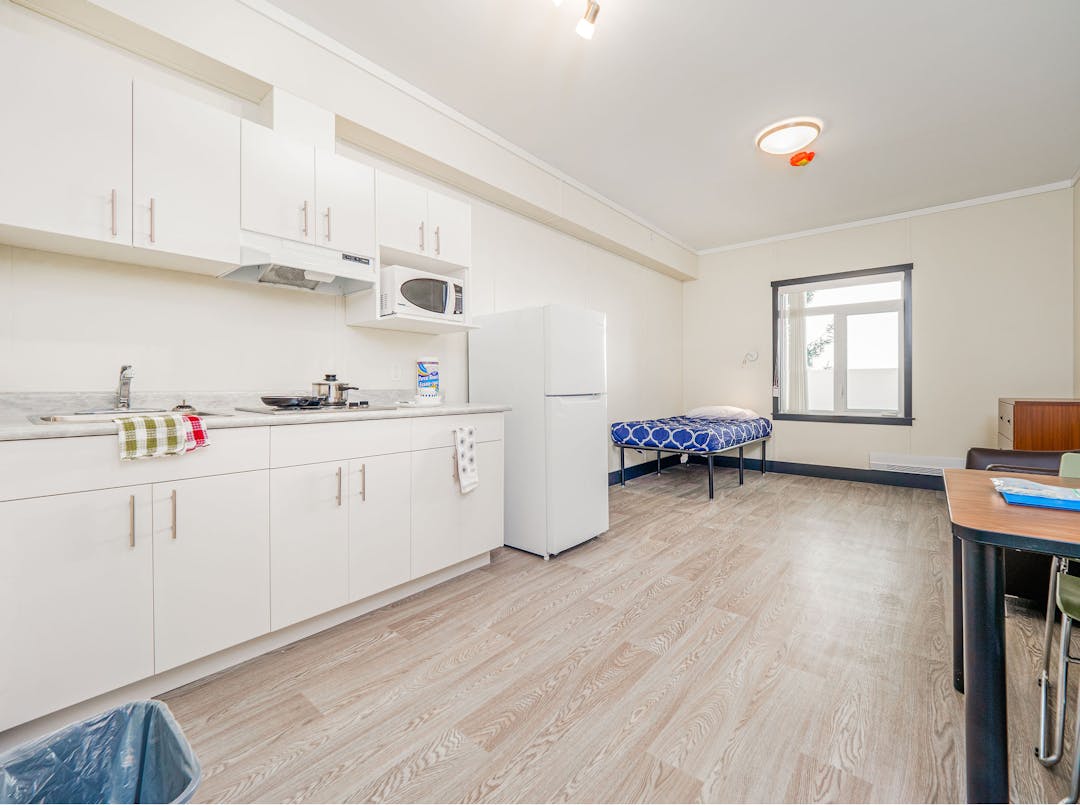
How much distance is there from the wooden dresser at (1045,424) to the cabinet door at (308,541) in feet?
14.9

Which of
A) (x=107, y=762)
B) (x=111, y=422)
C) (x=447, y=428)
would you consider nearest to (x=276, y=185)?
(x=111, y=422)

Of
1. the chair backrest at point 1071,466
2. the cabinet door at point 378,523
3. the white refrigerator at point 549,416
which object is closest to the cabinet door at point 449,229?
the white refrigerator at point 549,416

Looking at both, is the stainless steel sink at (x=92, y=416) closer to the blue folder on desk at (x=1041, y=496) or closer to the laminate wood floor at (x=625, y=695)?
the laminate wood floor at (x=625, y=695)

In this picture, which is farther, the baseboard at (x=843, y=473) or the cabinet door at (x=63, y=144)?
the baseboard at (x=843, y=473)

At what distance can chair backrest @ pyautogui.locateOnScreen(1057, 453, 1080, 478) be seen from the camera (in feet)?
5.26

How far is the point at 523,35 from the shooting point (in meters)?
2.49

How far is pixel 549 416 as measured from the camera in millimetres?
2998

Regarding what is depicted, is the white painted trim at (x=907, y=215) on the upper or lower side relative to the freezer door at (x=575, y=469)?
upper

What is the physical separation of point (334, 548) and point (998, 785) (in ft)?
7.17

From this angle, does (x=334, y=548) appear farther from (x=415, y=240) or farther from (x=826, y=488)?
(x=826, y=488)

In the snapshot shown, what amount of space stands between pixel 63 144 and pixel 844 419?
633 centimetres

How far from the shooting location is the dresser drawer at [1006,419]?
11.9 feet

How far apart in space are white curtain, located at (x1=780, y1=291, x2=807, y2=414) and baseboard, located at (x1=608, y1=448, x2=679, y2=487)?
1.47 meters

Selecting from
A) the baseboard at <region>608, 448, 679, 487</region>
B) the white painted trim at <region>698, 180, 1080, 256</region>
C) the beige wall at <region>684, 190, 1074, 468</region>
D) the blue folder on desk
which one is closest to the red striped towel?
the blue folder on desk
